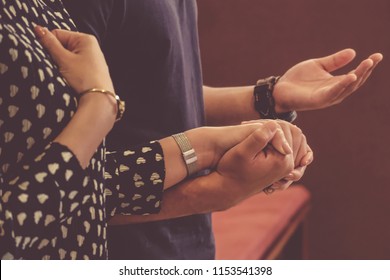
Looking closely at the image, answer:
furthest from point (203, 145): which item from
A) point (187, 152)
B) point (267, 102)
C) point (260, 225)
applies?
point (260, 225)

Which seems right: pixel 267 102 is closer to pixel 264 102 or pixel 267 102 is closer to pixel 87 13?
pixel 264 102

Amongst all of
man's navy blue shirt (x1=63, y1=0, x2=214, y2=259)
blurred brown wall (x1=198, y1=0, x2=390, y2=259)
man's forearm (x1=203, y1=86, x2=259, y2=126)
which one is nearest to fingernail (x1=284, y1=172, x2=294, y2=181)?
man's navy blue shirt (x1=63, y1=0, x2=214, y2=259)

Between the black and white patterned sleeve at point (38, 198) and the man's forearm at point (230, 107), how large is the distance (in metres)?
0.64

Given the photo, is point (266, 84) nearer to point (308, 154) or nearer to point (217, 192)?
point (308, 154)

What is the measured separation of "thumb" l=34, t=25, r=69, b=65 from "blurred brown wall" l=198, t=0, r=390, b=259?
2.15 m

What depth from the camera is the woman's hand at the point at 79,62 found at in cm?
71

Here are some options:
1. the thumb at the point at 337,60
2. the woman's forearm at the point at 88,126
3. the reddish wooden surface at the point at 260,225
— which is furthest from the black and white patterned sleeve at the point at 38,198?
the reddish wooden surface at the point at 260,225

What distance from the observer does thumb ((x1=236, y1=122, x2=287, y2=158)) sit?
892 mm

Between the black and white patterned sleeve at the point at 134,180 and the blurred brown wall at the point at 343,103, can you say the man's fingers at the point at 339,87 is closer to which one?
the black and white patterned sleeve at the point at 134,180

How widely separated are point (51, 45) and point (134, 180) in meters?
0.24

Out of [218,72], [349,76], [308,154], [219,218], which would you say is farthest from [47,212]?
[218,72]

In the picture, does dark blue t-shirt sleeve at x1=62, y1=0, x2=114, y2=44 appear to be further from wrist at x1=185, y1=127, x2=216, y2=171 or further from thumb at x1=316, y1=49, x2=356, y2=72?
thumb at x1=316, y1=49, x2=356, y2=72

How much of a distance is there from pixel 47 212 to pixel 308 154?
19.8 inches

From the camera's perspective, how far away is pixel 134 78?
3.27 ft
